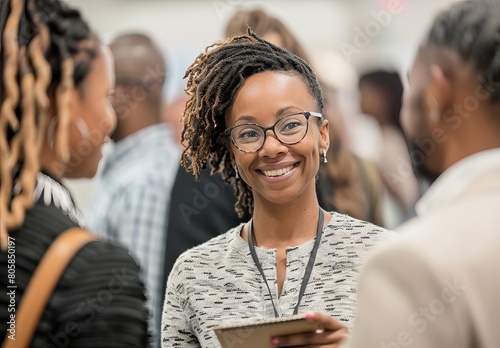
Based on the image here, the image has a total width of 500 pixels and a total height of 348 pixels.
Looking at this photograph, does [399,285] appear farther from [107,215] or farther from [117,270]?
[107,215]

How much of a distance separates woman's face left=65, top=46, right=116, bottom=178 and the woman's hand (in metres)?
0.59

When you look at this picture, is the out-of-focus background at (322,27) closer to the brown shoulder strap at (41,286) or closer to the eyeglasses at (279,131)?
the eyeglasses at (279,131)

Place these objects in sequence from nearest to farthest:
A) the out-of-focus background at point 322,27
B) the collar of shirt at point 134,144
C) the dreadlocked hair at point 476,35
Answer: the dreadlocked hair at point 476,35 < the collar of shirt at point 134,144 < the out-of-focus background at point 322,27

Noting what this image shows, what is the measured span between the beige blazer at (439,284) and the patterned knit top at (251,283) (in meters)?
0.88

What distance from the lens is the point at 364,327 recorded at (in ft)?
3.99

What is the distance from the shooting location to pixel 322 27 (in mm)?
4723

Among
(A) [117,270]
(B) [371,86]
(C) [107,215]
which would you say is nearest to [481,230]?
(A) [117,270]

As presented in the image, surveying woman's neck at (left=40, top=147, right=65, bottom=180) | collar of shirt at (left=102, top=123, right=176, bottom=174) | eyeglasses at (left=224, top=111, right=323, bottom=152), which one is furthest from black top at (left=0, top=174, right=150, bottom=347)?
collar of shirt at (left=102, top=123, right=176, bottom=174)

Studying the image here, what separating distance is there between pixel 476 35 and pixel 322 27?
3.45 meters

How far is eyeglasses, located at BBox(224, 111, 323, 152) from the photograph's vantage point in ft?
7.16

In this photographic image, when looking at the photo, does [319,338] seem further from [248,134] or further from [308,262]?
[248,134]

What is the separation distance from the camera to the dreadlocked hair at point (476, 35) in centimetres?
131

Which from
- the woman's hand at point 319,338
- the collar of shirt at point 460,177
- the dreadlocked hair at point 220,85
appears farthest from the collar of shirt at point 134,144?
the collar of shirt at point 460,177

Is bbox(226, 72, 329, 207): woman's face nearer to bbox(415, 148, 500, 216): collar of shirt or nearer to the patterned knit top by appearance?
the patterned knit top
